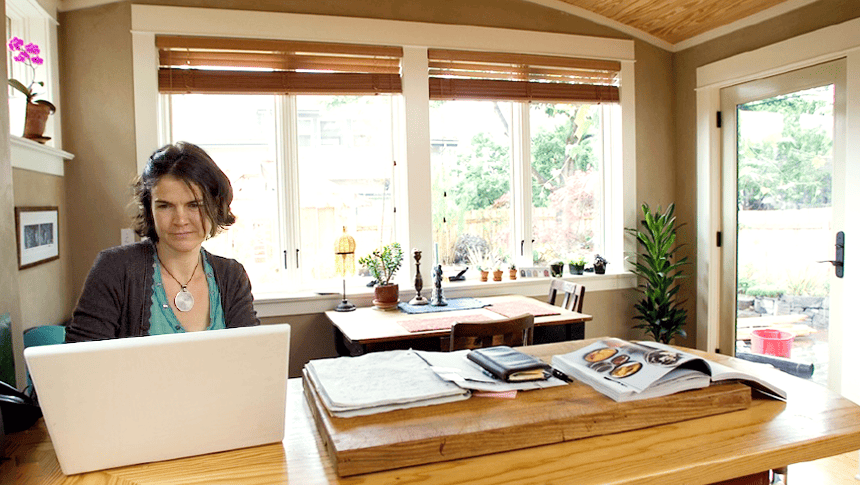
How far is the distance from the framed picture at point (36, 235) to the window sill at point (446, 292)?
1.09 m

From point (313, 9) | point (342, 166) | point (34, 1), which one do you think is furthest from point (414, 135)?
point (34, 1)

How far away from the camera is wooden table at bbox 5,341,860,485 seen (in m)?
0.91

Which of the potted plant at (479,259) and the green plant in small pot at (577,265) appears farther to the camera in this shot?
the green plant in small pot at (577,265)

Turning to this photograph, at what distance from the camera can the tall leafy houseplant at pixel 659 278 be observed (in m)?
4.20

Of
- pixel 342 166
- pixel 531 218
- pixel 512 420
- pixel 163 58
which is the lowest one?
pixel 512 420

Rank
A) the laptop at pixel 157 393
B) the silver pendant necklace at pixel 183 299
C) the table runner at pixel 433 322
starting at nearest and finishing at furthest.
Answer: the laptop at pixel 157 393 < the silver pendant necklace at pixel 183 299 < the table runner at pixel 433 322

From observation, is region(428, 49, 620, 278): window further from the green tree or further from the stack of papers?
the stack of papers

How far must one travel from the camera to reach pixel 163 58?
346 centimetres

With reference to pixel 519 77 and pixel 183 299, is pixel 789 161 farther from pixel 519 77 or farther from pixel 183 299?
A: pixel 183 299

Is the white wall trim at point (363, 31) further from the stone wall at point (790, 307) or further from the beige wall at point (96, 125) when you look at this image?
the stone wall at point (790, 307)

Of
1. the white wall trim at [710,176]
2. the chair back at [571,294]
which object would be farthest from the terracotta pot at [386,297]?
the white wall trim at [710,176]

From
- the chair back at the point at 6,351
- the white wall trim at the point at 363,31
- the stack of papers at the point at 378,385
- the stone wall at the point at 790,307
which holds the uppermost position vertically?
the white wall trim at the point at 363,31

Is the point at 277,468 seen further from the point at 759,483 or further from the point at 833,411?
the point at 833,411

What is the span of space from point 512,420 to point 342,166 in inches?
121
